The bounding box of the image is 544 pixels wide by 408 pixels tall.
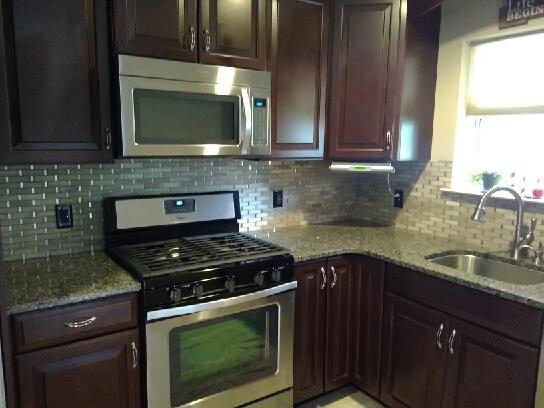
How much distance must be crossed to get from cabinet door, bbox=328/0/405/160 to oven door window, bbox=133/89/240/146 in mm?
703

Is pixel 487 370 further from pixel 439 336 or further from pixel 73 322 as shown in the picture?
pixel 73 322

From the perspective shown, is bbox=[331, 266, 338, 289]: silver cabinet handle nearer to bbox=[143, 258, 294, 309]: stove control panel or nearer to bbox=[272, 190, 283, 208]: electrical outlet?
bbox=[143, 258, 294, 309]: stove control panel

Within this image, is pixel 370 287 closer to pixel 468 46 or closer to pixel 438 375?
pixel 438 375

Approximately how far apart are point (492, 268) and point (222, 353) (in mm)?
1435

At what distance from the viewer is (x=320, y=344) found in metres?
2.27

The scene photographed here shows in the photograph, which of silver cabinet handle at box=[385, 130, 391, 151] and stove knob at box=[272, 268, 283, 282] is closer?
stove knob at box=[272, 268, 283, 282]

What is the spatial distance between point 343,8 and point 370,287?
1.54 metres

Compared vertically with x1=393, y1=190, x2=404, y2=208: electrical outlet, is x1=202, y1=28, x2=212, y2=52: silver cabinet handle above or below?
above

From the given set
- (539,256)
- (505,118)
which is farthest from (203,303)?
(505,118)

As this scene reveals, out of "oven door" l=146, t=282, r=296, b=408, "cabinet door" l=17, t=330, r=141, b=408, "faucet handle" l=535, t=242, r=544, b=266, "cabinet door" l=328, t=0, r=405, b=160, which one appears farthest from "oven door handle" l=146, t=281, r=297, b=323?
"faucet handle" l=535, t=242, r=544, b=266

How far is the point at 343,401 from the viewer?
2.37m

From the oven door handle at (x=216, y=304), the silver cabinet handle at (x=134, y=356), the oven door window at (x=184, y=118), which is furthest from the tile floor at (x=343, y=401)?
the oven door window at (x=184, y=118)

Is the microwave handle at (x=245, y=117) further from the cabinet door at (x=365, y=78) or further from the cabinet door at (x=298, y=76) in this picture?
the cabinet door at (x=365, y=78)

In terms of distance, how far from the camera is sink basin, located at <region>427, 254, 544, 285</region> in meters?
2.00
